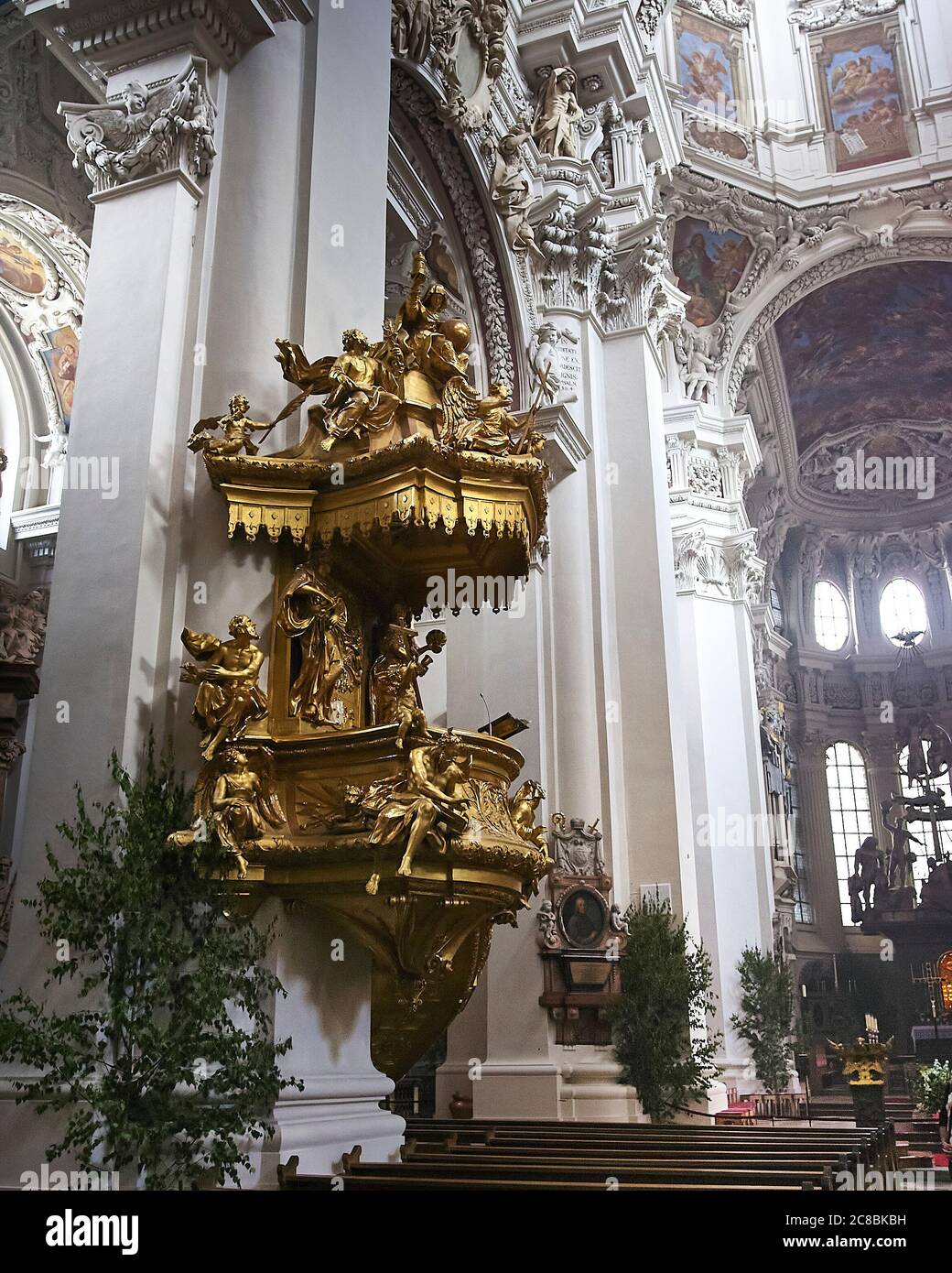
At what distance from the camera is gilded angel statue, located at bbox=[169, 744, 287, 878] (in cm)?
471

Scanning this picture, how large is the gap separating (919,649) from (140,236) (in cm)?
2613

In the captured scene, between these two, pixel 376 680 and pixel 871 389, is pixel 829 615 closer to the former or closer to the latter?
pixel 871 389

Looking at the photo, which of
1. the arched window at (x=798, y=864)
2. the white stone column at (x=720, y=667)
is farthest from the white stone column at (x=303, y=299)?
the arched window at (x=798, y=864)

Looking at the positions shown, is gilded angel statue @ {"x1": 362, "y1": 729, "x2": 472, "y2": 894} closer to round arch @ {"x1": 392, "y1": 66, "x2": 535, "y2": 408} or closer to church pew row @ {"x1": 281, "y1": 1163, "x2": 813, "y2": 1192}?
church pew row @ {"x1": 281, "y1": 1163, "x2": 813, "y2": 1192}

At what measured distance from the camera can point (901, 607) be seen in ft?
96.4

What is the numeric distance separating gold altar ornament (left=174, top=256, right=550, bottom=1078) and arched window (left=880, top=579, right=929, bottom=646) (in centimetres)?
2535

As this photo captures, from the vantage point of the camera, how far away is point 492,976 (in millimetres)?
9562

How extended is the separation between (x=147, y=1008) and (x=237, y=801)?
0.88m

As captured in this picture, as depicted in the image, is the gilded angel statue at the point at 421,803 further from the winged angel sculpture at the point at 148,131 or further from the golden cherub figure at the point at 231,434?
the winged angel sculpture at the point at 148,131

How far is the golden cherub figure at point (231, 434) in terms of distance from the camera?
5242 mm

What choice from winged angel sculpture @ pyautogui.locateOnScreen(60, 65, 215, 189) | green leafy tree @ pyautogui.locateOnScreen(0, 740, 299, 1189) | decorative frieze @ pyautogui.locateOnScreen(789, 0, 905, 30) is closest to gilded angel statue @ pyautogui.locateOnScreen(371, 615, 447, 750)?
green leafy tree @ pyautogui.locateOnScreen(0, 740, 299, 1189)

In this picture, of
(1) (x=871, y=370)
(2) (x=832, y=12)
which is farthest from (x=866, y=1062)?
(2) (x=832, y=12)

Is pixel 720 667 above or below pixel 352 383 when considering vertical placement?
above

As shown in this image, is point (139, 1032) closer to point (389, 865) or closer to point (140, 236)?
point (389, 865)
